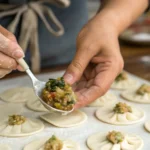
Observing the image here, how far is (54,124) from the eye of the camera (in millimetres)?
1666

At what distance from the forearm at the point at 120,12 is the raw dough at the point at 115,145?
2.14 ft

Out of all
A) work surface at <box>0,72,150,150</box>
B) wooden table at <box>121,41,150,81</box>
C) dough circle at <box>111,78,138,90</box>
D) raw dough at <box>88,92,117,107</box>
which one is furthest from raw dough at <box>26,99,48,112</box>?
wooden table at <box>121,41,150,81</box>

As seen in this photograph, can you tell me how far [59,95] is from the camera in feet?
5.23

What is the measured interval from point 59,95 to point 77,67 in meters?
0.21

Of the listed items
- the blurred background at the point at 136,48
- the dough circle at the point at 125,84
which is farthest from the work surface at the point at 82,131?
the blurred background at the point at 136,48

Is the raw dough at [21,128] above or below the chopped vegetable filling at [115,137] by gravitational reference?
below

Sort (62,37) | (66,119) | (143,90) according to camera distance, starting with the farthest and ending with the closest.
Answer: (62,37)
(143,90)
(66,119)

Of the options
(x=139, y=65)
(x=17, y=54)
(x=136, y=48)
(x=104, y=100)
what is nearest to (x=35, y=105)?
(x=104, y=100)

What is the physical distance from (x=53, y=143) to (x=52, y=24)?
1016 mm

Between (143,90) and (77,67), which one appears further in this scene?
(143,90)

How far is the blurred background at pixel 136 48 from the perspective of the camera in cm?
237

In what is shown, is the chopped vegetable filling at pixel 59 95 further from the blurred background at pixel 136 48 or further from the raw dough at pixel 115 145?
the blurred background at pixel 136 48

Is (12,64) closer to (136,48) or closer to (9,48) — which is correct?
(9,48)

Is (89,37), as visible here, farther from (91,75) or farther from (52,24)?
(52,24)
